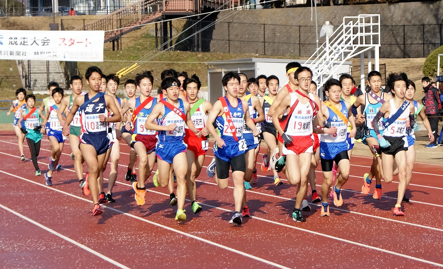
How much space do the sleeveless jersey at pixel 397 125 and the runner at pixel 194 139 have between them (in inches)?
109

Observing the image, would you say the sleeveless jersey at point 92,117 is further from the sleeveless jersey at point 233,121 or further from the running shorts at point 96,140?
the sleeveless jersey at point 233,121

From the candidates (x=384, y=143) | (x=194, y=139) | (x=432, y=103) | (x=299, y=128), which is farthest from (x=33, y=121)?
(x=432, y=103)

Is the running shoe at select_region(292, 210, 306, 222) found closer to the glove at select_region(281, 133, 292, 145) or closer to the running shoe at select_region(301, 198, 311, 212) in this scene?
the running shoe at select_region(301, 198, 311, 212)

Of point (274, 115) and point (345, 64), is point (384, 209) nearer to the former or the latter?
point (274, 115)

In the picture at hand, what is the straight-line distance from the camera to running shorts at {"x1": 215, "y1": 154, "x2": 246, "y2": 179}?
28.1 ft

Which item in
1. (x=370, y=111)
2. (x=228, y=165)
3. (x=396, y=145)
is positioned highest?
(x=370, y=111)

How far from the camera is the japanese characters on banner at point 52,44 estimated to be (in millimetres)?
27344

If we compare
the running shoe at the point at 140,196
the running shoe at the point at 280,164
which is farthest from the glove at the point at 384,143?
the running shoe at the point at 140,196

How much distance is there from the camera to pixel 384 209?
31.8 feet

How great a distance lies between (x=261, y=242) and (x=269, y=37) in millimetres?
34255

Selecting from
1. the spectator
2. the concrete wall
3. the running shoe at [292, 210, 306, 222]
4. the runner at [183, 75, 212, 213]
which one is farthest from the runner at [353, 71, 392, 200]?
the concrete wall

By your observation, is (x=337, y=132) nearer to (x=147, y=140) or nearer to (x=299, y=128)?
(x=299, y=128)

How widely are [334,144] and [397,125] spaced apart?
38.3 inches

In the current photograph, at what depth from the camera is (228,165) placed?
877cm
